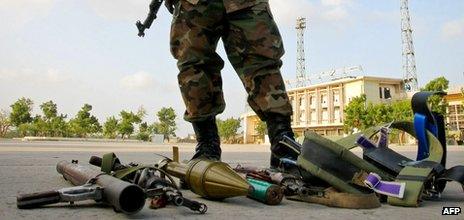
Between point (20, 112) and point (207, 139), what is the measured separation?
52.7 metres

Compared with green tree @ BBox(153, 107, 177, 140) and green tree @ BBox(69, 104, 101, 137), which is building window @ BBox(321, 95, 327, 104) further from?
green tree @ BBox(69, 104, 101, 137)

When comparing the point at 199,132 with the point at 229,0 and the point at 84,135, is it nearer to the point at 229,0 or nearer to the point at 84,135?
the point at 229,0

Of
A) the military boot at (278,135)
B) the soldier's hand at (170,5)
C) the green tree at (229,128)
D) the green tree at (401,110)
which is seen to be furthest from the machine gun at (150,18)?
the green tree at (229,128)

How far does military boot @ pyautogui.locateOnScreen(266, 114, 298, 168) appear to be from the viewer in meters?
2.11

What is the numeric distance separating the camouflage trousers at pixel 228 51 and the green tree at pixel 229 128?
7100 cm

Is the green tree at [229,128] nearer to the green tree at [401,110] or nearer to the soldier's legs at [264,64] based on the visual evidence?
the green tree at [401,110]

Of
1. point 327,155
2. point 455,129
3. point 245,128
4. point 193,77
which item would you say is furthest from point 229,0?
point 245,128

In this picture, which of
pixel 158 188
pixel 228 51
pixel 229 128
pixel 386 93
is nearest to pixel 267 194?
pixel 158 188

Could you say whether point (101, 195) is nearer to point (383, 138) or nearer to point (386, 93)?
point (383, 138)

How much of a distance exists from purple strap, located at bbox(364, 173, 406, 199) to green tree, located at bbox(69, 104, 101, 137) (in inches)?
2131

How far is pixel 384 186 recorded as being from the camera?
156 cm

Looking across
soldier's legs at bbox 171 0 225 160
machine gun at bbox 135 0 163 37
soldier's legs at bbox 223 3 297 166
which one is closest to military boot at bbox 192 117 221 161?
soldier's legs at bbox 171 0 225 160

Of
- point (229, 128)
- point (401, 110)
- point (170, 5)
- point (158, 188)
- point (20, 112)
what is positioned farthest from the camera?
point (229, 128)

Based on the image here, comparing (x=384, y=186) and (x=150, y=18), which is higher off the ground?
(x=150, y=18)
